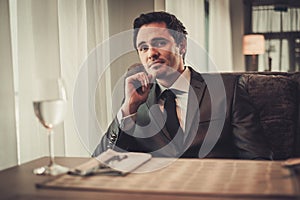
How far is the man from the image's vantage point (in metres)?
1.83

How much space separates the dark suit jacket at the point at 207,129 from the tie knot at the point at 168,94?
0.04 metres

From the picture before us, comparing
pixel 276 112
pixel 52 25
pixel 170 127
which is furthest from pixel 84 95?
pixel 276 112

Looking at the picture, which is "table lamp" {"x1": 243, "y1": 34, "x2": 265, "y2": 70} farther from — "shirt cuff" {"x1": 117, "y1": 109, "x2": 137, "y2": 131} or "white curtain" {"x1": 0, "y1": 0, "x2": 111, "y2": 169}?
"shirt cuff" {"x1": 117, "y1": 109, "x2": 137, "y2": 131}

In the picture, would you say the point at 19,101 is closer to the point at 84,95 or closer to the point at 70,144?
the point at 70,144

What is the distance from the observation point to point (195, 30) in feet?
13.6

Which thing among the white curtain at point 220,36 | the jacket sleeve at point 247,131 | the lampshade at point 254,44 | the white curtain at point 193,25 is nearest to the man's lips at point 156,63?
the jacket sleeve at point 247,131

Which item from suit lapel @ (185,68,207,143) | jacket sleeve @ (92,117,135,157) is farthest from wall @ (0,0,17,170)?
suit lapel @ (185,68,207,143)

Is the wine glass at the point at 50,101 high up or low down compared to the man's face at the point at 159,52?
down

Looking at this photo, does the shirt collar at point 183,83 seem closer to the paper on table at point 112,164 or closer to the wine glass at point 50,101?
the paper on table at point 112,164

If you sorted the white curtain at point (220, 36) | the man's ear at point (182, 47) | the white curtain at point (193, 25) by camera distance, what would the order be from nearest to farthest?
1. the man's ear at point (182, 47)
2. the white curtain at point (193, 25)
3. the white curtain at point (220, 36)

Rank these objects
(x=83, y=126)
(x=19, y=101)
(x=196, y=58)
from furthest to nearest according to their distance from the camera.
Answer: (x=196, y=58) < (x=83, y=126) < (x=19, y=101)

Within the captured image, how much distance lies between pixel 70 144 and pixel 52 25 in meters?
0.74

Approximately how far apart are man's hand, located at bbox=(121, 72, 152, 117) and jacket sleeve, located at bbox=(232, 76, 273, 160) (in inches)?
17.1

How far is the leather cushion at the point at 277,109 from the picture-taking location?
195cm
